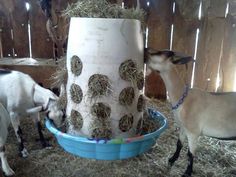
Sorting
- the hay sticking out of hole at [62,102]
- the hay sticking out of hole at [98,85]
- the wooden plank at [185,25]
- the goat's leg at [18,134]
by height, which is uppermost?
the wooden plank at [185,25]

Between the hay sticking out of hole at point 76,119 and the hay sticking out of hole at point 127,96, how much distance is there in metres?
0.46

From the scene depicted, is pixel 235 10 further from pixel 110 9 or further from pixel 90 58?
pixel 90 58

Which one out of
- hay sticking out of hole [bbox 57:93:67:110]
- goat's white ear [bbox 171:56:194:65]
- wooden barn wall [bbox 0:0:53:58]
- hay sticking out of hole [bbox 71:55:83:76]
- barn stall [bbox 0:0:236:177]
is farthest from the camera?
wooden barn wall [bbox 0:0:53:58]

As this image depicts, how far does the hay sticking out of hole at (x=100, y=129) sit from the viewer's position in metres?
2.64

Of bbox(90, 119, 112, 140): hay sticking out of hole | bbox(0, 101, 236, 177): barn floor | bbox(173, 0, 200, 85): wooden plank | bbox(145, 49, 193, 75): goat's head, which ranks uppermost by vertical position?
bbox(173, 0, 200, 85): wooden plank

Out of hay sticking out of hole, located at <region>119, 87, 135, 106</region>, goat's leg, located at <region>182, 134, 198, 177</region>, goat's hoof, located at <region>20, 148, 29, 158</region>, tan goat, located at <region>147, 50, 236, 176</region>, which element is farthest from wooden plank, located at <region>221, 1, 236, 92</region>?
goat's hoof, located at <region>20, 148, 29, 158</region>

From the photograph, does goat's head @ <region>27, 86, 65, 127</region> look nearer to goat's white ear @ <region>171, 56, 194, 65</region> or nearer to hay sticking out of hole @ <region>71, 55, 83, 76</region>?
hay sticking out of hole @ <region>71, 55, 83, 76</region>

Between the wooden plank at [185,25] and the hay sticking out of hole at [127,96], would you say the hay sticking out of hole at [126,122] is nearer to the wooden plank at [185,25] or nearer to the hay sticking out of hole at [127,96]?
the hay sticking out of hole at [127,96]

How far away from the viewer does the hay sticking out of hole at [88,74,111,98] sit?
253 cm

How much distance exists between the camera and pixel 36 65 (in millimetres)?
4160

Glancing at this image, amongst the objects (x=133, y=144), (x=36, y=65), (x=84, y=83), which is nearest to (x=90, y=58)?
(x=84, y=83)

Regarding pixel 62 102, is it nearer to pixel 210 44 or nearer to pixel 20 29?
pixel 20 29

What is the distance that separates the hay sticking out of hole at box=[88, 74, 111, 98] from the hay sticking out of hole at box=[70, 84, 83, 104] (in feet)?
0.42

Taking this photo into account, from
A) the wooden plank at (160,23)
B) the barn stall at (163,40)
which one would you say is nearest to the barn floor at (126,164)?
the barn stall at (163,40)
